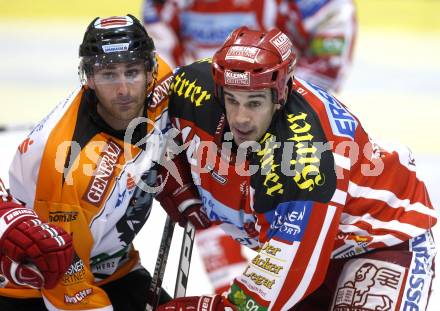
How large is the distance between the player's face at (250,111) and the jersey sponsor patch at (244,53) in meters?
0.09

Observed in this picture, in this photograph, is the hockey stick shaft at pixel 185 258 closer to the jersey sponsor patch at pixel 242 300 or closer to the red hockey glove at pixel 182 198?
the red hockey glove at pixel 182 198

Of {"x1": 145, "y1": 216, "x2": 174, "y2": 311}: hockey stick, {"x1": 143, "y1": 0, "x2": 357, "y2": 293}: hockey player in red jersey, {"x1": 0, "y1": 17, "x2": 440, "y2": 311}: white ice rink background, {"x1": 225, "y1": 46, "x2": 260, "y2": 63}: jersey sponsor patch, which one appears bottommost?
{"x1": 0, "y1": 17, "x2": 440, "y2": 311}: white ice rink background

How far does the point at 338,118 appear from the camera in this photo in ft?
9.93

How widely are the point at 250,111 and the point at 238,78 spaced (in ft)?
0.38

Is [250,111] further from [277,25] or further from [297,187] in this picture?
[277,25]

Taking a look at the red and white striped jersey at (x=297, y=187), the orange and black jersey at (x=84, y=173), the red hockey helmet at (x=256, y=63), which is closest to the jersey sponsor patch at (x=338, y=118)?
the red and white striped jersey at (x=297, y=187)

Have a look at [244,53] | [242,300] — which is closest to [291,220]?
[242,300]

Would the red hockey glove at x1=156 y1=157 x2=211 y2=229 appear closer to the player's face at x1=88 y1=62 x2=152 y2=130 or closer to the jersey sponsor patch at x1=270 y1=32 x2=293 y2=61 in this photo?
the player's face at x1=88 y1=62 x2=152 y2=130

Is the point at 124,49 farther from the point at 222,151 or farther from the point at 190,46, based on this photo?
the point at 190,46

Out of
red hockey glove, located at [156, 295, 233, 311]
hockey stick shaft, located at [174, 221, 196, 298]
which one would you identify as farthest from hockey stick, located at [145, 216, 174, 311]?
red hockey glove, located at [156, 295, 233, 311]

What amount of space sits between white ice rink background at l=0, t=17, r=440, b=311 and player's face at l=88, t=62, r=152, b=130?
6.40 ft

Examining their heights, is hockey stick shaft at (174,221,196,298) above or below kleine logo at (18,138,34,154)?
below

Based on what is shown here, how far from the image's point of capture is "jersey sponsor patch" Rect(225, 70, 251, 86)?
112 inches

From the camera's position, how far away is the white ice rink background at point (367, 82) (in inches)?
253
